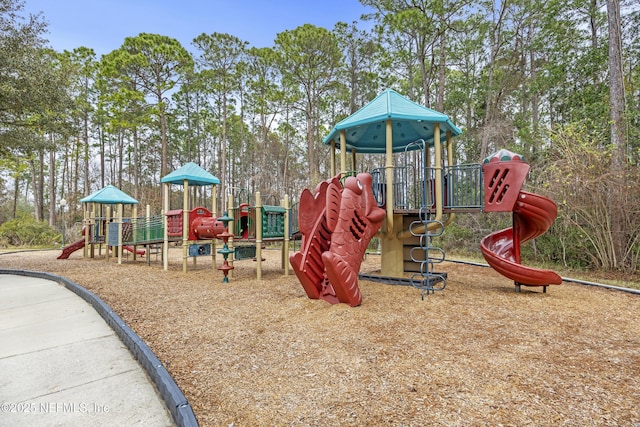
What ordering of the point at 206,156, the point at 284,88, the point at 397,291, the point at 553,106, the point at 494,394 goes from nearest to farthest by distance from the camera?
the point at 494,394 → the point at 397,291 → the point at 553,106 → the point at 284,88 → the point at 206,156

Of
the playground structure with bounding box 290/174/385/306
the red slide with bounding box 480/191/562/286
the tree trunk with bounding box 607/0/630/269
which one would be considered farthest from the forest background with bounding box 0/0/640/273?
the playground structure with bounding box 290/174/385/306

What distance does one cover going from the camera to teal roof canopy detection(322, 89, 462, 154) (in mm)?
6371

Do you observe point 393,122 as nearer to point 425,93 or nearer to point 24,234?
point 425,93

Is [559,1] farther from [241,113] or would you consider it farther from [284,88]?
[241,113]

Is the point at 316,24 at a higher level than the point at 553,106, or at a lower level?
higher

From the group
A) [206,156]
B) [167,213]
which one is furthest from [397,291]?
[206,156]

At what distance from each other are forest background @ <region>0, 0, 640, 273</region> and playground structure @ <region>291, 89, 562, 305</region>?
327 cm

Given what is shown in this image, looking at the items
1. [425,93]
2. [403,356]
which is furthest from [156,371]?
[425,93]

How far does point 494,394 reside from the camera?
2.52m

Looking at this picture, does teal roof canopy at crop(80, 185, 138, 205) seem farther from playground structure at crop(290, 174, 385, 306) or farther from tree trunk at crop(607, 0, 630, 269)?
tree trunk at crop(607, 0, 630, 269)

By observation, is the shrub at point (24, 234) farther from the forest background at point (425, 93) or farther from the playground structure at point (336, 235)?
the playground structure at point (336, 235)

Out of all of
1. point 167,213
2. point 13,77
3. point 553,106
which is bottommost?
point 167,213

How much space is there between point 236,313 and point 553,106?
705 inches

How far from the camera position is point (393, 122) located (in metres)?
7.38
